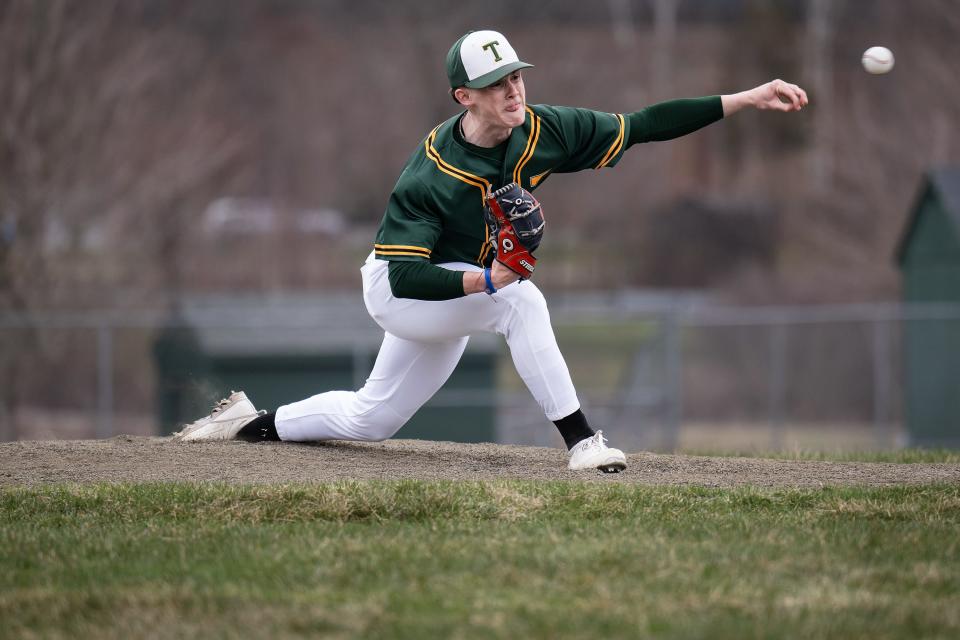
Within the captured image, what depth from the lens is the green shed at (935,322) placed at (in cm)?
1564

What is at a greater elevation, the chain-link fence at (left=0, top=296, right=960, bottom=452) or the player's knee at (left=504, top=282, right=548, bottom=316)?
the player's knee at (left=504, top=282, right=548, bottom=316)

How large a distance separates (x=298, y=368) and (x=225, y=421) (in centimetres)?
755

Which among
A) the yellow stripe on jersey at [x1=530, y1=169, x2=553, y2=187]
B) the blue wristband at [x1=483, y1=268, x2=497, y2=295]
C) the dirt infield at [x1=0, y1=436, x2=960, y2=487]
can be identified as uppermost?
the yellow stripe on jersey at [x1=530, y1=169, x2=553, y2=187]

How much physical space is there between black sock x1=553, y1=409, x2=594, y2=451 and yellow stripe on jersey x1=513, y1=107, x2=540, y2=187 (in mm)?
1050

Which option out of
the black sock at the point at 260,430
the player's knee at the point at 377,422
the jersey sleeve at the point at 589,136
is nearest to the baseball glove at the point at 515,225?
the jersey sleeve at the point at 589,136

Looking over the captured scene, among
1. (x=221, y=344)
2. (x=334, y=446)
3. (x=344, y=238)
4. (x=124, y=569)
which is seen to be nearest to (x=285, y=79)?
(x=344, y=238)

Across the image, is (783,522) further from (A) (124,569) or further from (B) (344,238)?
(B) (344,238)

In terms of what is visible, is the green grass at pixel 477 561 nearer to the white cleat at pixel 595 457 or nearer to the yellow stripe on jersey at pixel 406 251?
the white cleat at pixel 595 457

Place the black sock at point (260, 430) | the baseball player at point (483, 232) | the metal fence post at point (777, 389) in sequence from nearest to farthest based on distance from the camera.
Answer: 1. the baseball player at point (483, 232)
2. the black sock at point (260, 430)
3. the metal fence post at point (777, 389)

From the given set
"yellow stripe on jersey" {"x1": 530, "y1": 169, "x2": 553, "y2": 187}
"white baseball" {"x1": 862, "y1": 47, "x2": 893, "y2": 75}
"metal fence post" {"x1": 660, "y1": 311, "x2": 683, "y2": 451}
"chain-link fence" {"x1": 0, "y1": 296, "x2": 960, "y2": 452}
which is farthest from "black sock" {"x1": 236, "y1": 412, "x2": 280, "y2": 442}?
"metal fence post" {"x1": 660, "y1": 311, "x2": 683, "y2": 451}

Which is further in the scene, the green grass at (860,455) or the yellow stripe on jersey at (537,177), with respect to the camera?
the green grass at (860,455)

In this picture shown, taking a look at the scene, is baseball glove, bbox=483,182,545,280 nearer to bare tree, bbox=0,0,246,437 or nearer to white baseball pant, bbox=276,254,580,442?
white baseball pant, bbox=276,254,580,442

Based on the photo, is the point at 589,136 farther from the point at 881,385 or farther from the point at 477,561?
the point at 881,385

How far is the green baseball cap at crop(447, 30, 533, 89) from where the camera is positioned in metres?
5.58
